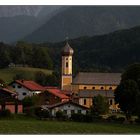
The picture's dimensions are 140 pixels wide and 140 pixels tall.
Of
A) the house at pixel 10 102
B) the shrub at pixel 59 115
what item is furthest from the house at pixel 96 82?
the shrub at pixel 59 115

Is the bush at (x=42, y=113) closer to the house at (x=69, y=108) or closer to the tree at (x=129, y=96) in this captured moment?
the house at (x=69, y=108)

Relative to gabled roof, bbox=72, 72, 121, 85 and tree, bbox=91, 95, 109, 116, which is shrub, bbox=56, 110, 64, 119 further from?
gabled roof, bbox=72, 72, 121, 85

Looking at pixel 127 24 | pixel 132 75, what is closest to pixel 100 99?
pixel 132 75

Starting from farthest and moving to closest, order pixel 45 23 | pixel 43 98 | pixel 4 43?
pixel 45 23
pixel 4 43
pixel 43 98

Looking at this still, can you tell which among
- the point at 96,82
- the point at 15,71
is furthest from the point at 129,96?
the point at 15,71

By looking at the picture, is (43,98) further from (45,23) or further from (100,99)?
(45,23)

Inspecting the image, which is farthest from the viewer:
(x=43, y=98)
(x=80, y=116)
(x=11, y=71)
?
(x=11, y=71)
